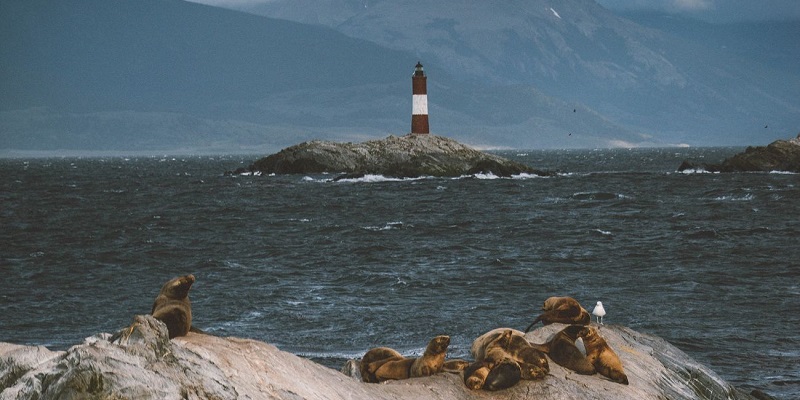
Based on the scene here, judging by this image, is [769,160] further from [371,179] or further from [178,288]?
[178,288]

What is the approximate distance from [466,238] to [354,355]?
85.8ft

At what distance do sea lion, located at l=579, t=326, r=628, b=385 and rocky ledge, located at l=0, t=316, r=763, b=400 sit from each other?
0.12m

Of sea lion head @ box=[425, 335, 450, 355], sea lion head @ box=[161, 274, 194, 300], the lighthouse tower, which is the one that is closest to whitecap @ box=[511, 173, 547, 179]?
the lighthouse tower

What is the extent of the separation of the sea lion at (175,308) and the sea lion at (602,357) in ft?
16.5

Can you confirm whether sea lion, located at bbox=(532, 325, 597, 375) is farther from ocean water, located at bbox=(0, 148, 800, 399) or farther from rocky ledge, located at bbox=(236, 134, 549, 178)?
rocky ledge, located at bbox=(236, 134, 549, 178)

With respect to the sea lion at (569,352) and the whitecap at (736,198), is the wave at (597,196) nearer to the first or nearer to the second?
the whitecap at (736,198)

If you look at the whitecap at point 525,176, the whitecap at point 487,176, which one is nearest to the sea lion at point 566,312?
the whitecap at point 487,176

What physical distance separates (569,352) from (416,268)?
23.0 m

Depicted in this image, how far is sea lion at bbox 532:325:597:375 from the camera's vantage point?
42.6 ft

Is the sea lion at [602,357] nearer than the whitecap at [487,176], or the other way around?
the sea lion at [602,357]

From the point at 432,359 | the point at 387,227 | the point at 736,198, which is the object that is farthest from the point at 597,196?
the point at 432,359

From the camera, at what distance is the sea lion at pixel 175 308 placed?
33.3 feet

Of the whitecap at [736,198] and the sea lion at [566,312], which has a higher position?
the sea lion at [566,312]

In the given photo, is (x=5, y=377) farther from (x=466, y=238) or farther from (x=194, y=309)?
(x=466, y=238)
